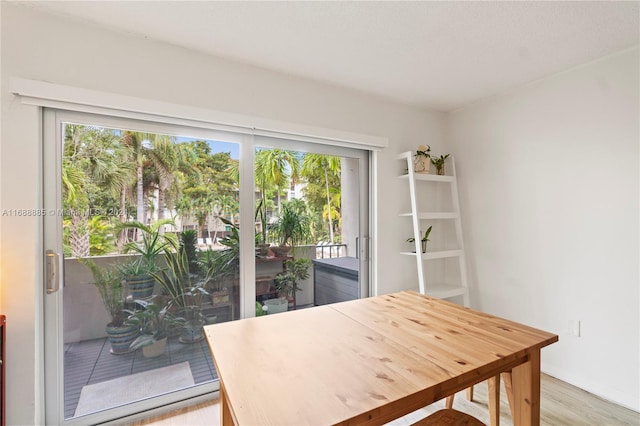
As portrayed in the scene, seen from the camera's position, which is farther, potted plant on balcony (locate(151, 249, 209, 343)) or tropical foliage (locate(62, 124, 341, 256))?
potted plant on balcony (locate(151, 249, 209, 343))

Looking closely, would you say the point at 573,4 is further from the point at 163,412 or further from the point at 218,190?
the point at 163,412

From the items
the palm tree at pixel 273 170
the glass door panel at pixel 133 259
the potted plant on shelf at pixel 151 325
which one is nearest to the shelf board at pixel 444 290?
the palm tree at pixel 273 170

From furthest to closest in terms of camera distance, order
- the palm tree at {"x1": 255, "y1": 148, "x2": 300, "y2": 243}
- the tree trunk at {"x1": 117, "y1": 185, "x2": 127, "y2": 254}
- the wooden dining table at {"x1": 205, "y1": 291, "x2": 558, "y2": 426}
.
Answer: the palm tree at {"x1": 255, "y1": 148, "x2": 300, "y2": 243}, the tree trunk at {"x1": 117, "y1": 185, "x2": 127, "y2": 254}, the wooden dining table at {"x1": 205, "y1": 291, "x2": 558, "y2": 426}

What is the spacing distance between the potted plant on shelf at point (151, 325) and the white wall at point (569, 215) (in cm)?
270

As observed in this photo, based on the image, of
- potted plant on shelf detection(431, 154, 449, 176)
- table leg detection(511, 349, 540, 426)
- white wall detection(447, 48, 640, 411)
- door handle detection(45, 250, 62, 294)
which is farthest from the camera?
potted plant on shelf detection(431, 154, 449, 176)

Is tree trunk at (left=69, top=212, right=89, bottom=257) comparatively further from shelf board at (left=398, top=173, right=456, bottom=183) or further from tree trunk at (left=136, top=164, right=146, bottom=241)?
shelf board at (left=398, top=173, right=456, bottom=183)

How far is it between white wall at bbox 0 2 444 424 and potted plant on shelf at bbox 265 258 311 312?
3.74ft

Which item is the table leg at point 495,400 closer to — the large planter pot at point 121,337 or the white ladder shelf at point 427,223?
the white ladder shelf at point 427,223

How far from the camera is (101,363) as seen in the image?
1848 mm

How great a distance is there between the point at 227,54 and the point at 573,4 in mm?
1971

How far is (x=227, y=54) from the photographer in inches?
80.5

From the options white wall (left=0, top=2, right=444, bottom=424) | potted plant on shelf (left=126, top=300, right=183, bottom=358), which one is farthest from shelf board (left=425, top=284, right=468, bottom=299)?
potted plant on shelf (left=126, top=300, right=183, bottom=358)

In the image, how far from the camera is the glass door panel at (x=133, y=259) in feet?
5.70

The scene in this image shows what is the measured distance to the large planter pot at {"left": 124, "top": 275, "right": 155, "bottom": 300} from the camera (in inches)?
76.0
